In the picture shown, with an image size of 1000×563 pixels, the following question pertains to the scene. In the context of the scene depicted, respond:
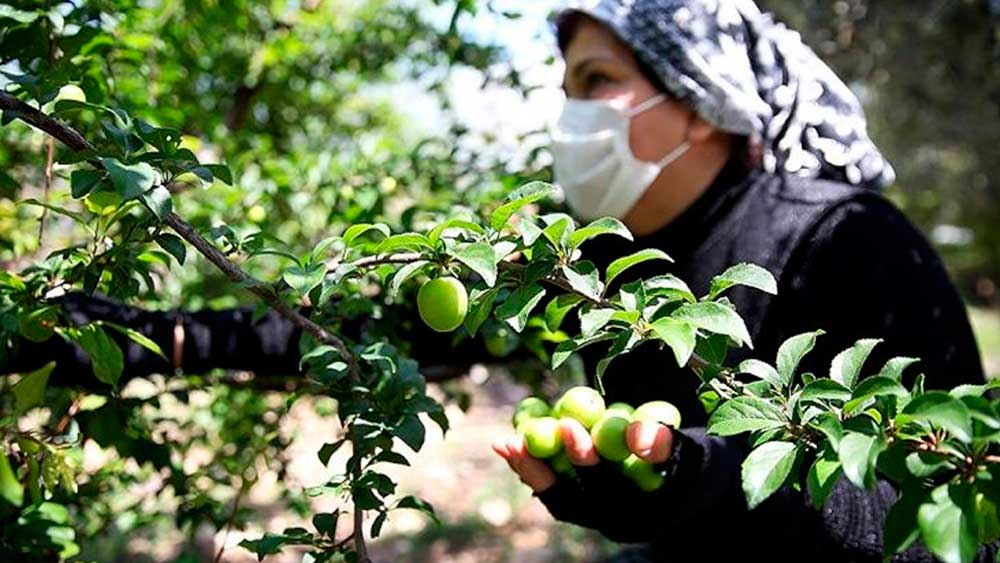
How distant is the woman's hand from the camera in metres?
1.06

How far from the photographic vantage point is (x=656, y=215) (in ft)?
5.82

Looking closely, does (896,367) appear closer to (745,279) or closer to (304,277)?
(745,279)

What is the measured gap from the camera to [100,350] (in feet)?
3.68

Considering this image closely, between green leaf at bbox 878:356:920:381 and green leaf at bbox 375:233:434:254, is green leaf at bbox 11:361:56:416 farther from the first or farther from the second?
green leaf at bbox 878:356:920:381

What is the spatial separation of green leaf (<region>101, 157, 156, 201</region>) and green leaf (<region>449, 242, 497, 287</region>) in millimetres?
269

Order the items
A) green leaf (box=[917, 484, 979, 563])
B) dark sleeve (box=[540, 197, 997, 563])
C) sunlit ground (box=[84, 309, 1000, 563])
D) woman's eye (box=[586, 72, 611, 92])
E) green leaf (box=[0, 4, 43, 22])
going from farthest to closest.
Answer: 1. sunlit ground (box=[84, 309, 1000, 563])
2. woman's eye (box=[586, 72, 611, 92])
3. dark sleeve (box=[540, 197, 997, 563])
4. green leaf (box=[0, 4, 43, 22])
5. green leaf (box=[917, 484, 979, 563])

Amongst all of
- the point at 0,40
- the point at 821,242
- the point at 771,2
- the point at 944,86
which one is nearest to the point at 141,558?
the point at 0,40

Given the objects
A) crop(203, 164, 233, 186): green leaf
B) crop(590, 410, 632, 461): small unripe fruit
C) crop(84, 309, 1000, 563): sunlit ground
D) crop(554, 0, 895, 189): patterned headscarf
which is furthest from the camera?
crop(84, 309, 1000, 563): sunlit ground

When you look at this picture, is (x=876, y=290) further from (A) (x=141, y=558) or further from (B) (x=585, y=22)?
(A) (x=141, y=558)

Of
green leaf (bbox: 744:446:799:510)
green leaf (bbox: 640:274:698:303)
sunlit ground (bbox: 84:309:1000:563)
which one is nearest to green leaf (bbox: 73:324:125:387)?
green leaf (bbox: 640:274:698:303)

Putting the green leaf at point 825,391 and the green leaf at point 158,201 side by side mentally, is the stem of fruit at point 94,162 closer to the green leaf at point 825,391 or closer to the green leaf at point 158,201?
the green leaf at point 158,201

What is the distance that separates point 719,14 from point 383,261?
40.0 inches

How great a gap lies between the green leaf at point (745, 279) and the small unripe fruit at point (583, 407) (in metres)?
0.35

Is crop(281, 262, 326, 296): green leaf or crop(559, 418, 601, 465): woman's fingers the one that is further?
crop(559, 418, 601, 465): woman's fingers
